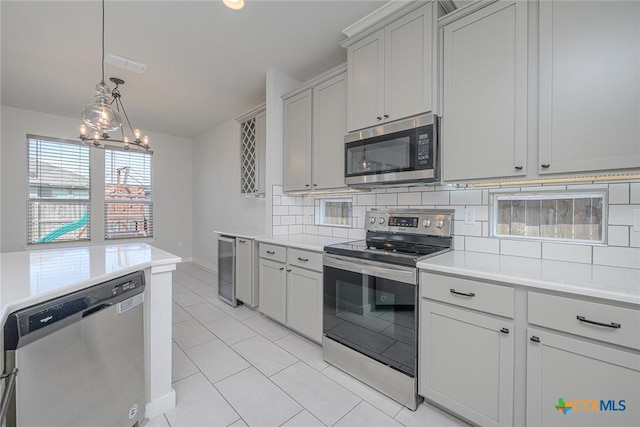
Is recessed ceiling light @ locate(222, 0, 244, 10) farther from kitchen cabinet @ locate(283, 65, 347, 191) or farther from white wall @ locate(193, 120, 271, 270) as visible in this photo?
white wall @ locate(193, 120, 271, 270)

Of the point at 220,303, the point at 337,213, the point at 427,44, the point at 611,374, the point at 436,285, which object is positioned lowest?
the point at 220,303

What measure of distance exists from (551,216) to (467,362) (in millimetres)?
1060

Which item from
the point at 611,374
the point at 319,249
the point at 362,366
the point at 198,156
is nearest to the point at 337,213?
the point at 319,249

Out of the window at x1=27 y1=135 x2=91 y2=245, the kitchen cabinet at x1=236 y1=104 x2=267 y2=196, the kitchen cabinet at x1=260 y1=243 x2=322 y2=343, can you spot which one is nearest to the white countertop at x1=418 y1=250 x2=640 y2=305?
the kitchen cabinet at x1=260 y1=243 x2=322 y2=343

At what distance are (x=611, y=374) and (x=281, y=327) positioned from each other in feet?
7.67

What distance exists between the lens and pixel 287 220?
3.09 m

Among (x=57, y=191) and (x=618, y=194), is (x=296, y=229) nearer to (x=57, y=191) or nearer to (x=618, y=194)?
(x=618, y=194)

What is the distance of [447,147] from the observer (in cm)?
178

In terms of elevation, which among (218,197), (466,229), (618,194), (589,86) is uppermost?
(589,86)

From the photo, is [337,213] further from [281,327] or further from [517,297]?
[517,297]

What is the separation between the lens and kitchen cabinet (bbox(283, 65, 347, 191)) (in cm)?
247

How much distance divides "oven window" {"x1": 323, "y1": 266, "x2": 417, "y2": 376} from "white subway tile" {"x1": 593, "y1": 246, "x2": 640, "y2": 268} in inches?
40.4

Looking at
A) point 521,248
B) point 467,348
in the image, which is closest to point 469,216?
point 521,248

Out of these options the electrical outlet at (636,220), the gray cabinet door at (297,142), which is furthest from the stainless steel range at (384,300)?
the gray cabinet door at (297,142)
